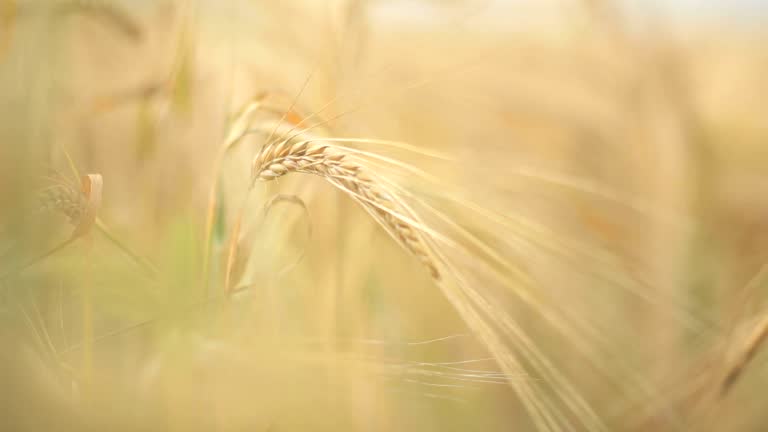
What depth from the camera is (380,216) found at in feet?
2.19

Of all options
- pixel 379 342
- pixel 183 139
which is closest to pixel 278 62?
pixel 183 139

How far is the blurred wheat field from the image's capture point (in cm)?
65

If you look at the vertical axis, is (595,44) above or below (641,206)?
above

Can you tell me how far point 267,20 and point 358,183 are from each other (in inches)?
10.6

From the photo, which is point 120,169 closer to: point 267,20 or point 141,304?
point 141,304

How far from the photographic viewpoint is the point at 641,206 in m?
0.66

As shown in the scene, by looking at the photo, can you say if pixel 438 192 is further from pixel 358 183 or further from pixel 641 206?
pixel 641 206

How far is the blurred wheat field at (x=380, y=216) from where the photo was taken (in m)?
0.65

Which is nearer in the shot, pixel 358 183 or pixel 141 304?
pixel 358 183

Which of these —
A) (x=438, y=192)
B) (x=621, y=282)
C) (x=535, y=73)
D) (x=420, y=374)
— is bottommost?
(x=420, y=374)

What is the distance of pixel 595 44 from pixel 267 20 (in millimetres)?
417

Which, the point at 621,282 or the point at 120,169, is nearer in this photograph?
the point at 621,282

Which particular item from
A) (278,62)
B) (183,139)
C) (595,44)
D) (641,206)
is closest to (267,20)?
(278,62)

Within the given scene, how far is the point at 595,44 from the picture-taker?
65 centimetres
